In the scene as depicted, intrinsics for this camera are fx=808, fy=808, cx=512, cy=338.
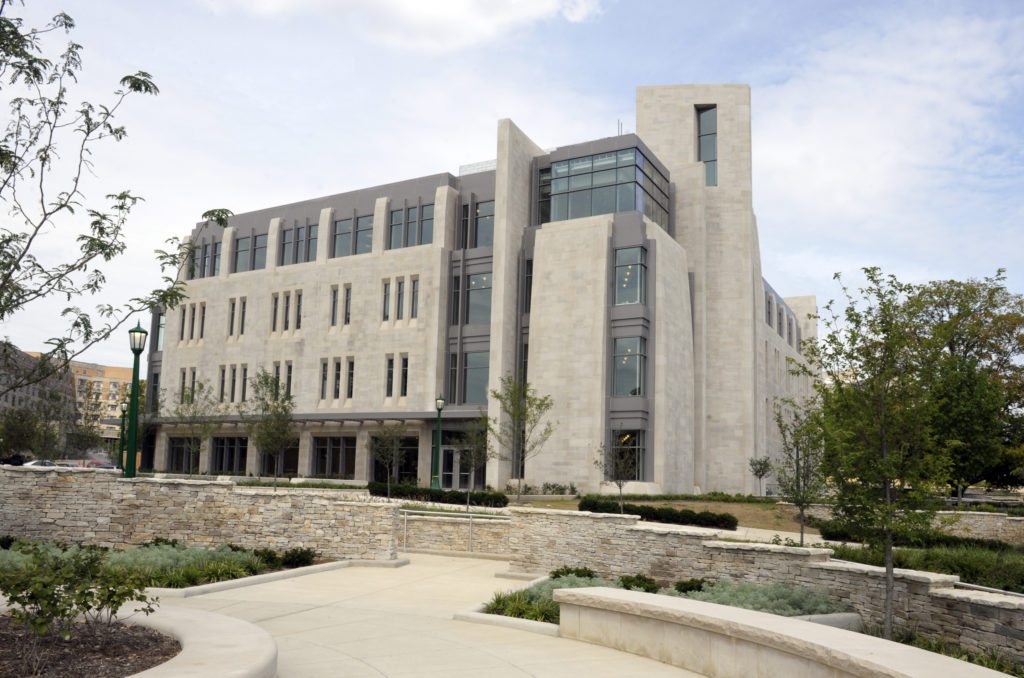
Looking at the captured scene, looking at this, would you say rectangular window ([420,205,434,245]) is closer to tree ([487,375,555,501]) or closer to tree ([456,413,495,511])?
tree ([487,375,555,501])

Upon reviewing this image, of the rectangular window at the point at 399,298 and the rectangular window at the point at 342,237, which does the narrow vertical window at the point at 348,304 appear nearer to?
the rectangular window at the point at 342,237

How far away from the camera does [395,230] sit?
54344mm

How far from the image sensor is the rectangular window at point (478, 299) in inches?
1960

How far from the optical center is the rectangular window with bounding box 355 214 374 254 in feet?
182

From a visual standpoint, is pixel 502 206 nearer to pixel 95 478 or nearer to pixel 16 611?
pixel 95 478

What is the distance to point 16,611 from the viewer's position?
754 centimetres

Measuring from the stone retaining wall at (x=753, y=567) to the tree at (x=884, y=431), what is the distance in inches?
24.2

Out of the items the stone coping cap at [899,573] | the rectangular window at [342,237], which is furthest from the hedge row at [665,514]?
the rectangular window at [342,237]

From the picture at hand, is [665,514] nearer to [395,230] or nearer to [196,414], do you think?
[395,230]

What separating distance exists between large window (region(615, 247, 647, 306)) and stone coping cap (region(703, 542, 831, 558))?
30814 millimetres

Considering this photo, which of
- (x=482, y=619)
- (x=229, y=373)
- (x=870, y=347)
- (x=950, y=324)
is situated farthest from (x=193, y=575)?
(x=229, y=373)

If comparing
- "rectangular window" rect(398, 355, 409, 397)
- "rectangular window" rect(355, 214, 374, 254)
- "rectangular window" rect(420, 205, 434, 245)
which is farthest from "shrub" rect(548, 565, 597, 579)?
"rectangular window" rect(355, 214, 374, 254)

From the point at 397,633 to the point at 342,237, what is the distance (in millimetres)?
48192

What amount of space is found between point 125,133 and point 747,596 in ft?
37.6
